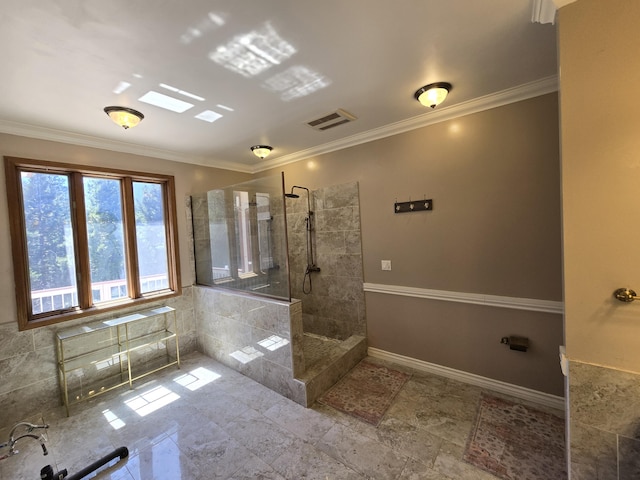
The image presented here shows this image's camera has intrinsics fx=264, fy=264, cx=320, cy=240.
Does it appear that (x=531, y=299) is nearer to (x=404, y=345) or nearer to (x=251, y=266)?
(x=404, y=345)

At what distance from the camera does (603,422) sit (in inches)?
48.3

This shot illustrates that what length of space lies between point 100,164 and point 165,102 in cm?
138

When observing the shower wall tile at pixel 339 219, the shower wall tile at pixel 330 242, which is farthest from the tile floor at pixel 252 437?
the shower wall tile at pixel 339 219

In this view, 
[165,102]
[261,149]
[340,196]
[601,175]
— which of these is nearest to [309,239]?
[340,196]

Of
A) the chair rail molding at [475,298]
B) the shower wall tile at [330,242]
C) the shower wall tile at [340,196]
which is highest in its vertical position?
the shower wall tile at [340,196]

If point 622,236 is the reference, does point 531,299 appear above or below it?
below

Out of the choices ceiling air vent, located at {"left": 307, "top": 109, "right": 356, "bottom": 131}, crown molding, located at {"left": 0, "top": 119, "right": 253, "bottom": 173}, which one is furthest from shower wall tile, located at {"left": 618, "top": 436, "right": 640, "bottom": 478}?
crown molding, located at {"left": 0, "top": 119, "right": 253, "bottom": 173}

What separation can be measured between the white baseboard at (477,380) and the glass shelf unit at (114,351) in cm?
256

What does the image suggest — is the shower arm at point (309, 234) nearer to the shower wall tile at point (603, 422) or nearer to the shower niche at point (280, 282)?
the shower niche at point (280, 282)

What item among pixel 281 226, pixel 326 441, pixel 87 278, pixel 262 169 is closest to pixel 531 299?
pixel 326 441

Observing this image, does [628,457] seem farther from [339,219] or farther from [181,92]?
[181,92]

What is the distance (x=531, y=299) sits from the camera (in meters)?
2.24

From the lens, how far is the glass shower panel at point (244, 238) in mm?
2615

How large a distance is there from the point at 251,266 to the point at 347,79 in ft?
6.66
